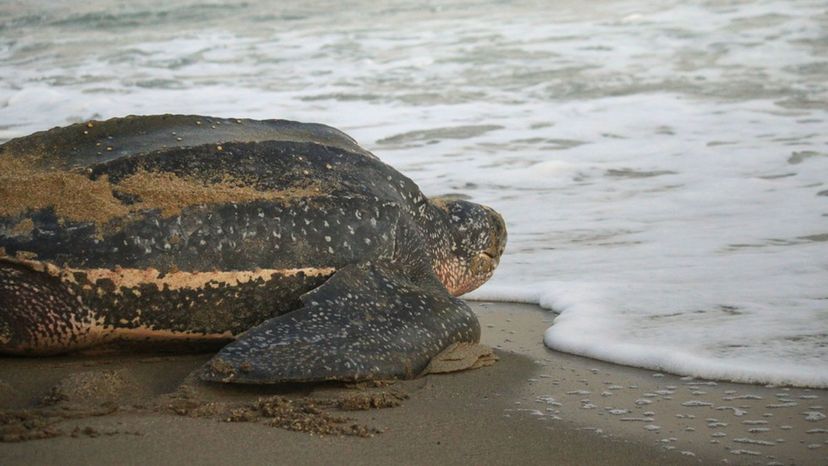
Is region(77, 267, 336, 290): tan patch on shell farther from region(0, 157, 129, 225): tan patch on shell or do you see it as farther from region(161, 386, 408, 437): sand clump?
region(161, 386, 408, 437): sand clump

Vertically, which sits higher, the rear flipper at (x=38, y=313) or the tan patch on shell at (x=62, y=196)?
the tan patch on shell at (x=62, y=196)

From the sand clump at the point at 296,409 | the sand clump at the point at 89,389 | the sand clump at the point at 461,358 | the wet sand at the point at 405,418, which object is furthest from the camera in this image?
the sand clump at the point at 461,358

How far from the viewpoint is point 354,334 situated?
2.83m

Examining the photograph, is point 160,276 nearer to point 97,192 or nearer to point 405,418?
point 97,192

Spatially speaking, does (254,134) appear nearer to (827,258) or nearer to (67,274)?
(67,274)

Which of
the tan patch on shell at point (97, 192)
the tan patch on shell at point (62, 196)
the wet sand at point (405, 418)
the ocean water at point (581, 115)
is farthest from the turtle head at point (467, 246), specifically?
the tan patch on shell at point (62, 196)

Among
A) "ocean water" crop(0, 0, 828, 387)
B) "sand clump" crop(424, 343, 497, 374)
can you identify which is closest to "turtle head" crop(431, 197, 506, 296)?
"ocean water" crop(0, 0, 828, 387)

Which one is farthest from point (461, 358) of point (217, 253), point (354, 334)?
point (217, 253)

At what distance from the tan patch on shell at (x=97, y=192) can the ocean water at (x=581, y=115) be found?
1135mm

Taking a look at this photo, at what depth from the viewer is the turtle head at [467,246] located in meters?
3.61

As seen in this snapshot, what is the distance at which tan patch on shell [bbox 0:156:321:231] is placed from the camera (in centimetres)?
278

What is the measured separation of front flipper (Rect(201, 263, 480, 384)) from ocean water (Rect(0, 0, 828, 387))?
1.52 feet

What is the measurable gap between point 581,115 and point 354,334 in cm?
514

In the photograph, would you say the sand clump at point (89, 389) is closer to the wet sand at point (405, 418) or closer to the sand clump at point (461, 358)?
the wet sand at point (405, 418)
